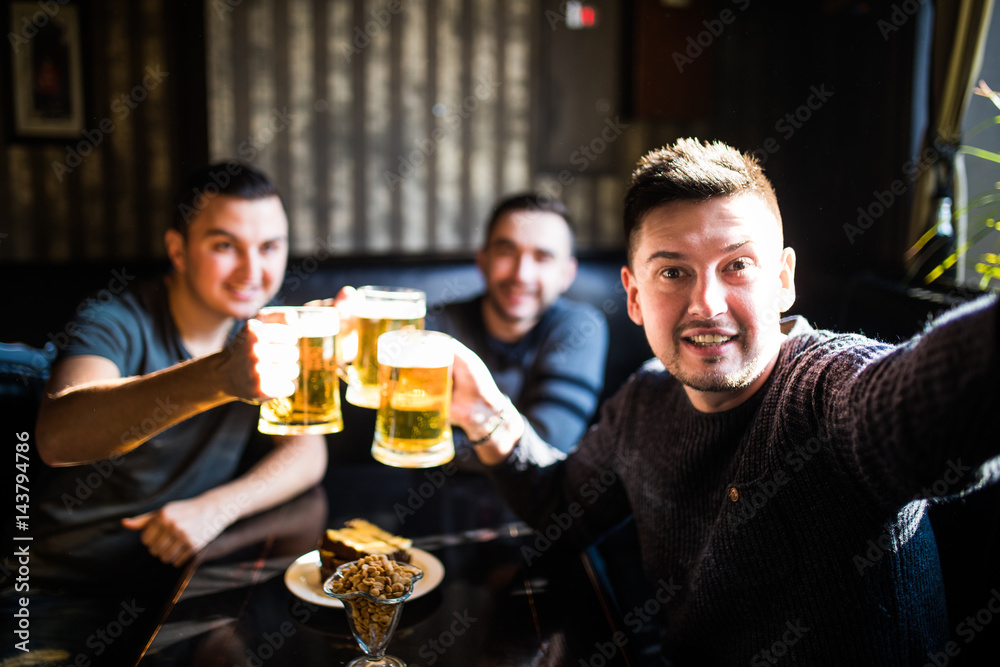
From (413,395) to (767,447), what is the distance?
55 cm

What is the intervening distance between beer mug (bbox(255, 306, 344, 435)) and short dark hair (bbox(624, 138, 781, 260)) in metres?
0.55

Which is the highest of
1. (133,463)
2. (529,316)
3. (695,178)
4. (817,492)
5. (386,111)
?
(386,111)


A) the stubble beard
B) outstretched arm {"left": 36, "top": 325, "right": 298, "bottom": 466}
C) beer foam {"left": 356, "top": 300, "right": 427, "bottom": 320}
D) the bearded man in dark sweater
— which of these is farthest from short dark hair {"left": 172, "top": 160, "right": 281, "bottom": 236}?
the stubble beard

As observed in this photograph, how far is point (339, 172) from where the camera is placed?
3898 mm

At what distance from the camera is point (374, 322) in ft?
4.24

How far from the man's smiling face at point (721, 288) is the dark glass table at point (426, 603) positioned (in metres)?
0.46

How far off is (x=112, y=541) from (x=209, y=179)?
0.87 m

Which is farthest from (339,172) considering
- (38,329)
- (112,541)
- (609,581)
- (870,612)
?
(870,612)

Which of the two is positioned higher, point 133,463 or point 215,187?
point 215,187

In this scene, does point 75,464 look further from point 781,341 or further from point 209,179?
point 781,341

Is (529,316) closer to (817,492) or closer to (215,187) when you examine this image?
(215,187)

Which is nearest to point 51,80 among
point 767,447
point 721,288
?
point 721,288

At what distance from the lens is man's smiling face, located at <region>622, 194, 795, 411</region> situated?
1105mm

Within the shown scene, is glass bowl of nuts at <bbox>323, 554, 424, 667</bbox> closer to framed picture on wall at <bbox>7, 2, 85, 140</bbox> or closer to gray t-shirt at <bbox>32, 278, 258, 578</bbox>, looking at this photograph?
gray t-shirt at <bbox>32, 278, 258, 578</bbox>
